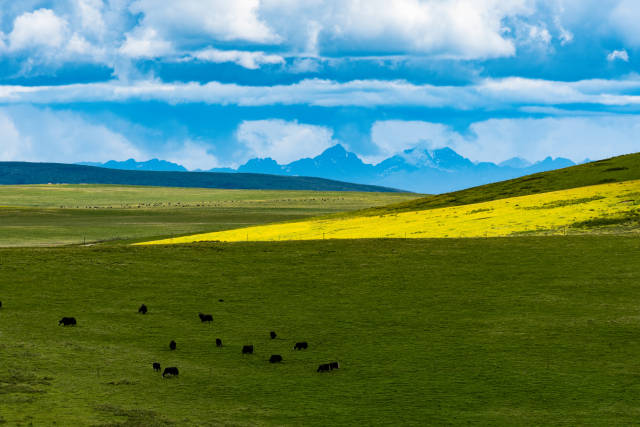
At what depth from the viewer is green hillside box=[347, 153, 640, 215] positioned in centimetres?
10550

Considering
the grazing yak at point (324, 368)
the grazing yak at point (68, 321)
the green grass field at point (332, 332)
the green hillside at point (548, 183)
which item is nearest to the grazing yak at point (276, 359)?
the green grass field at point (332, 332)

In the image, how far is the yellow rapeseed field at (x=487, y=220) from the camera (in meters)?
71.6

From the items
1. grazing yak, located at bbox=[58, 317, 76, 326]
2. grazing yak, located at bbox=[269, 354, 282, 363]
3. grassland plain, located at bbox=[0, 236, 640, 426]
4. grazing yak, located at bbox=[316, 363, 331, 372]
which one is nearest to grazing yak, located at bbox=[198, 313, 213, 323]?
grassland plain, located at bbox=[0, 236, 640, 426]

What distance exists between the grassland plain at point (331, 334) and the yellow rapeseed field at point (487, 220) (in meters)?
10.9

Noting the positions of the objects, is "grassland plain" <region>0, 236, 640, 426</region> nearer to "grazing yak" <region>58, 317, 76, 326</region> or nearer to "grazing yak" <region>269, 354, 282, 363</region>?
"grazing yak" <region>269, 354, 282, 363</region>

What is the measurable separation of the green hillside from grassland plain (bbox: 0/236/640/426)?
46.3m

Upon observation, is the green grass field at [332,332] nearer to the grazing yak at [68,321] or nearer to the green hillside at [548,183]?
the grazing yak at [68,321]

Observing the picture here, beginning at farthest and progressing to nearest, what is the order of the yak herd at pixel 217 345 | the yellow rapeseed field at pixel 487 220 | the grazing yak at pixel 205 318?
the yellow rapeseed field at pixel 487 220, the grazing yak at pixel 205 318, the yak herd at pixel 217 345

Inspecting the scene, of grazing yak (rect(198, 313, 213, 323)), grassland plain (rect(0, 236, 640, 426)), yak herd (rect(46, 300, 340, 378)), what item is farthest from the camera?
grazing yak (rect(198, 313, 213, 323))

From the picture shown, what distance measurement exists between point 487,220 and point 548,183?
37.9m

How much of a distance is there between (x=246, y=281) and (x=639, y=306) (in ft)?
73.0

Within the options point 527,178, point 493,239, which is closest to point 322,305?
point 493,239

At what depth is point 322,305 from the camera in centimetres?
4184

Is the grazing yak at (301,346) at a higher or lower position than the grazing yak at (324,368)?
higher
